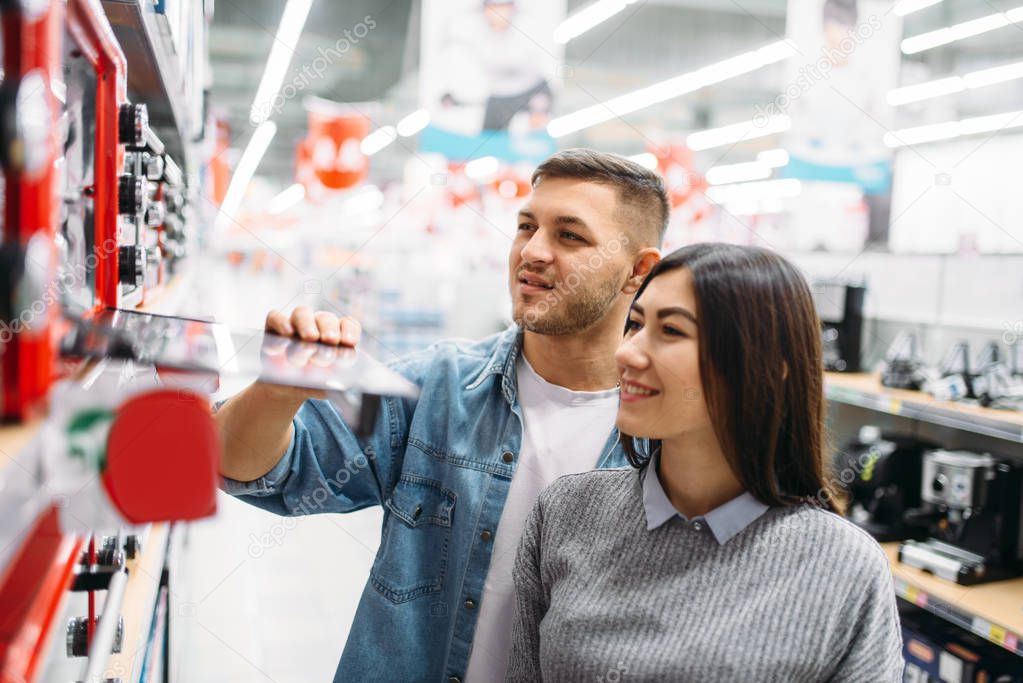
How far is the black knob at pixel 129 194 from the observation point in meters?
1.26

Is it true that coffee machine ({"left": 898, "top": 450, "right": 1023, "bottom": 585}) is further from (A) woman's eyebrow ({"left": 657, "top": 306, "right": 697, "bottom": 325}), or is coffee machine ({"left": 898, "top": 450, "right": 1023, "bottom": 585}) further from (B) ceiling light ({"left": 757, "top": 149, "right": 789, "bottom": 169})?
(B) ceiling light ({"left": 757, "top": 149, "right": 789, "bottom": 169})

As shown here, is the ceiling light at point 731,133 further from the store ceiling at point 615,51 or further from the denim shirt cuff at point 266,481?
the denim shirt cuff at point 266,481

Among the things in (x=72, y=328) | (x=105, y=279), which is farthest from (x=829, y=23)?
(x=72, y=328)

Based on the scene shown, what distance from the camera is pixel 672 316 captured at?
4.50 feet

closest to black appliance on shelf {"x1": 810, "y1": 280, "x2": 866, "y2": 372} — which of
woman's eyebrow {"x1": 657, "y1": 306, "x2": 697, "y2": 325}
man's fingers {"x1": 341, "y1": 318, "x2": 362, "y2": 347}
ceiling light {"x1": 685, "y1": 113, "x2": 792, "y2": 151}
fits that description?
woman's eyebrow {"x1": 657, "y1": 306, "x2": 697, "y2": 325}

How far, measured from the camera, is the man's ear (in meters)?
1.93

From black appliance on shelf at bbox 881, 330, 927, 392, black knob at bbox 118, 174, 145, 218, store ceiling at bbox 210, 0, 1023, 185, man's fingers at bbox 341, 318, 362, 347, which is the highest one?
store ceiling at bbox 210, 0, 1023, 185

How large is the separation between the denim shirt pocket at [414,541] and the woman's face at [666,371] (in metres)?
0.56

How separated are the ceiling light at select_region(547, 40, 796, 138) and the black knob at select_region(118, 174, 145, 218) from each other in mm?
5024

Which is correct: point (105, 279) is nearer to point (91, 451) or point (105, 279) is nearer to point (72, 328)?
Result: point (72, 328)

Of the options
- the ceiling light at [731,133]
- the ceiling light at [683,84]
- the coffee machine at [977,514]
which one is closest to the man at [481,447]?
the coffee machine at [977,514]

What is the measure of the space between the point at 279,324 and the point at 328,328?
78 millimetres

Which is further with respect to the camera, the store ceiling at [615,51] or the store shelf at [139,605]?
the store ceiling at [615,51]

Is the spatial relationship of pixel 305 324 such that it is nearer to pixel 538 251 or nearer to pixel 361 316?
pixel 538 251
